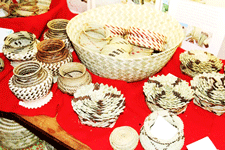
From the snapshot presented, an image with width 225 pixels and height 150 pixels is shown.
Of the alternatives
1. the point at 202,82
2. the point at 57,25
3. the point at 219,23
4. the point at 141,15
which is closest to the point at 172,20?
the point at 141,15

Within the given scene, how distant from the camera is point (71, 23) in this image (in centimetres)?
112

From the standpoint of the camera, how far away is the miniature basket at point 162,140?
68 centimetres

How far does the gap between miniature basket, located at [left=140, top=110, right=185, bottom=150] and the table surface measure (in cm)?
24

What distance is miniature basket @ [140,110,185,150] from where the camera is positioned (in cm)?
68

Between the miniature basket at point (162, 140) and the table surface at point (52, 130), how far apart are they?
24 cm

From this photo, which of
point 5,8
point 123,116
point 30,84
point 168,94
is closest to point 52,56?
point 30,84

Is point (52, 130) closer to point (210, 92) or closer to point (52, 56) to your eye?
point (52, 56)

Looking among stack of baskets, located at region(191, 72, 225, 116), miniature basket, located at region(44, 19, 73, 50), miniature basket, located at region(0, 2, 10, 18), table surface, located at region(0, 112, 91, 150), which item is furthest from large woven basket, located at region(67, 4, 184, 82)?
miniature basket, located at region(0, 2, 10, 18)

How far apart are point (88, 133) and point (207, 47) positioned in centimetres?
102

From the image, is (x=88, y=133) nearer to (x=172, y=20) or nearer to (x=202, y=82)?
(x=202, y=82)

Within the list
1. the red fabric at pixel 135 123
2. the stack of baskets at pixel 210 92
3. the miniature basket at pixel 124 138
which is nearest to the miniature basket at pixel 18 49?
the red fabric at pixel 135 123

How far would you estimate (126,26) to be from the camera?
1.29 meters

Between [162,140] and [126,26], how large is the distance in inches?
32.8

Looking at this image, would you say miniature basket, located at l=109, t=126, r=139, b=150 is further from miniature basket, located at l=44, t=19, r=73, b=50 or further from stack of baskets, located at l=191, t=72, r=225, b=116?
miniature basket, located at l=44, t=19, r=73, b=50
